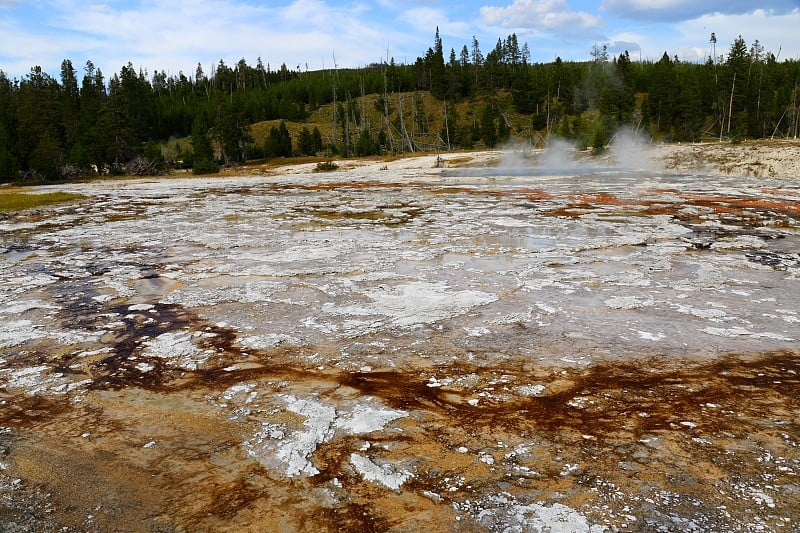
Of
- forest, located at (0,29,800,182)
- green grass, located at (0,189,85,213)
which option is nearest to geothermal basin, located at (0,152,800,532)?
green grass, located at (0,189,85,213)

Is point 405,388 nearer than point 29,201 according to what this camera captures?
Yes

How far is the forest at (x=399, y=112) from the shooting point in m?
48.5

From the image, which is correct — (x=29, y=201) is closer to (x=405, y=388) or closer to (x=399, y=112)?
(x=405, y=388)

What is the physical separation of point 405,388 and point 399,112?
72.4 meters

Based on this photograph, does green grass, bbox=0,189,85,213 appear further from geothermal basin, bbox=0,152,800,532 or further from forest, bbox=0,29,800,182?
forest, bbox=0,29,800,182

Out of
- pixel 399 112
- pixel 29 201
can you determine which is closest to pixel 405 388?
pixel 29 201

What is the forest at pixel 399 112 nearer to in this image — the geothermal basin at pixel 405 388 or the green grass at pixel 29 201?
the green grass at pixel 29 201

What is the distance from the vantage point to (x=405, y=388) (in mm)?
4527

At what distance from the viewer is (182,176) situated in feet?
148

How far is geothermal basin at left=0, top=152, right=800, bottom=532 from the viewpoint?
3.07m

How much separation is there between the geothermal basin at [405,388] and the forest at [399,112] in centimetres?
3545

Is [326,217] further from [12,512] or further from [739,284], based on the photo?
[12,512]

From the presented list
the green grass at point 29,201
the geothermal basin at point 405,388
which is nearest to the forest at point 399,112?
the green grass at point 29,201

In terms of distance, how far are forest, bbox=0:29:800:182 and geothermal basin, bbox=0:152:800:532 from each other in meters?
35.5
